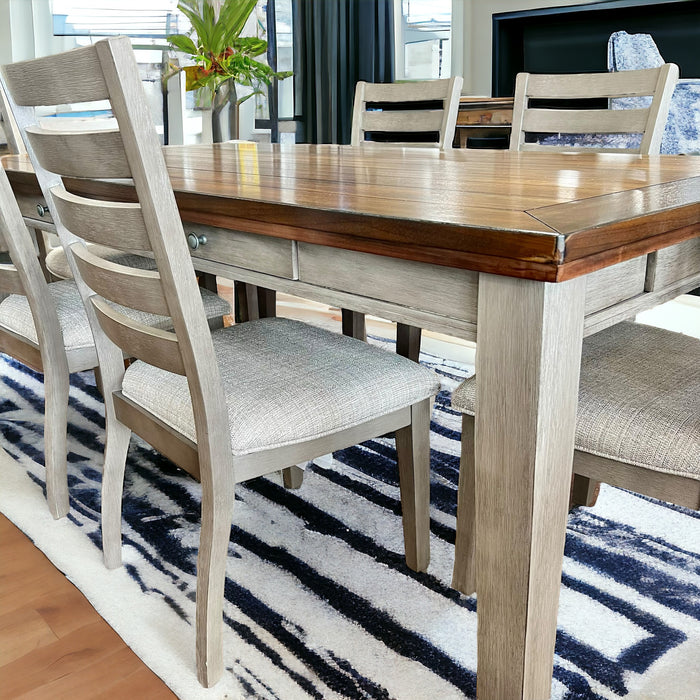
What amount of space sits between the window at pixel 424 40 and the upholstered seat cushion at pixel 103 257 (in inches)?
150

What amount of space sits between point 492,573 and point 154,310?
54 centimetres

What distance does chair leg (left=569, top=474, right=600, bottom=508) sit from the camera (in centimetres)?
158

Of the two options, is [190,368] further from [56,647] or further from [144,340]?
[56,647]

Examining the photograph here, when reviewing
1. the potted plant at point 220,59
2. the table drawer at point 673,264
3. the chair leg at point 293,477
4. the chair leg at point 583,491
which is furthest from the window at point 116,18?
the table drawer at point 673,264

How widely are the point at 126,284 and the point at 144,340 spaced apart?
0.08 m

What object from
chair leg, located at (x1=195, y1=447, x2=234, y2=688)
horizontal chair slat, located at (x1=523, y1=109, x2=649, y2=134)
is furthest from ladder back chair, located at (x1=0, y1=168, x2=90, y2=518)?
horizontal chair slat, located at (x1=523, y1=109, x2=649, y2=134)

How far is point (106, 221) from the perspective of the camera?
1033 mm

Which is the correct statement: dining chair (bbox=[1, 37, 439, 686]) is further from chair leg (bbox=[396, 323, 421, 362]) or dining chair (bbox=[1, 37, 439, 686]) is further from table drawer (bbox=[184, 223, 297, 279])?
chair leg (bbox=[396, 323, 421, 362])

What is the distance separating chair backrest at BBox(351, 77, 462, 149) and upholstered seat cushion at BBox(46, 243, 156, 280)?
778 mm

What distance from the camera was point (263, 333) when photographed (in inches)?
53.9

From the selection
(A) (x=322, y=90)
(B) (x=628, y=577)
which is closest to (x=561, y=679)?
(B) (x=628, y=577)

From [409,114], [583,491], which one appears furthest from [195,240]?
[409,114]

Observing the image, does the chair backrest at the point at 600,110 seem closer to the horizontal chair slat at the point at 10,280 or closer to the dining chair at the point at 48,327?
the dining chair at the point at 48,327

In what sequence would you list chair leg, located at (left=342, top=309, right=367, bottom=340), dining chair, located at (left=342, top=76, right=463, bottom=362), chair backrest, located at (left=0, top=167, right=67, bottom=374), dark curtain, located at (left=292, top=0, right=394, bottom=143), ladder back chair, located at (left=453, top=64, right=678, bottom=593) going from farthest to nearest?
dark curtain, located at (left=292, top=0, right=394, bottom=143), dining chair, located at (left=342, top=76, right=463, bottom=362), chair leg, located at (left=342, top=309, right=367, bottom=340), chair backrest, located at (left=0, top=167, right=67, bottom=374), ladder back chair, located at (left=453, top=64, right=678, bottom=593)
